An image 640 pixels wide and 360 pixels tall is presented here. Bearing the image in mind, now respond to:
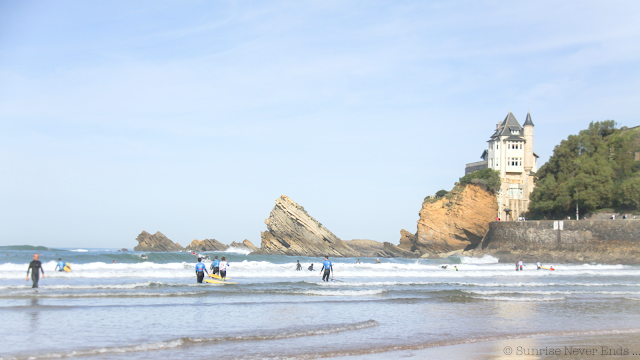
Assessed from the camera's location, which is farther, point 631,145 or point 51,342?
point 631,145

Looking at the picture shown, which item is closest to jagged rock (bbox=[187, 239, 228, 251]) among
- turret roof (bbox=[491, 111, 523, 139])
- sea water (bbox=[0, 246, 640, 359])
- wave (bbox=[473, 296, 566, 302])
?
turret roof (bbox=[491, 111, 523, 139])

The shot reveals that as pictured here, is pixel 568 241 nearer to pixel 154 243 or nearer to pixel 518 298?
pixel 518 298

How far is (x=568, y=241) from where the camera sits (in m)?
47.9

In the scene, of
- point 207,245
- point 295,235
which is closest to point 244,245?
point 207,245

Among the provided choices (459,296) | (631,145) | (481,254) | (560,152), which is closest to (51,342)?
(459,296)

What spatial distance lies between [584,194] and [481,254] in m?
13.2

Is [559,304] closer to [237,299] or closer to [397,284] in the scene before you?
[397,284]

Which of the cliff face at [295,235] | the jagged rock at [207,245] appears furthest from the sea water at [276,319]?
the jagged rock at [207,245]

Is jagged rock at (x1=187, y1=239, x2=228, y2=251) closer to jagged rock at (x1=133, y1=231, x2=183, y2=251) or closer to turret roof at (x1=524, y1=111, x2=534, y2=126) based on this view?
jagged rock at (x1=133, y1=231, x2=183, y2=251)

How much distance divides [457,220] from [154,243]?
203ft

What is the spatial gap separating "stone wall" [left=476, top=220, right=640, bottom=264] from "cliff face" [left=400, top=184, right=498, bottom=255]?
29.1 feet

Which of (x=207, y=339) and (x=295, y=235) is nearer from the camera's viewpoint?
(x=207, y=339)

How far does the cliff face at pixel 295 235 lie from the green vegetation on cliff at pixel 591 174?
2872 centimetres

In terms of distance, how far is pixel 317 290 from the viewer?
1916 centimetres
